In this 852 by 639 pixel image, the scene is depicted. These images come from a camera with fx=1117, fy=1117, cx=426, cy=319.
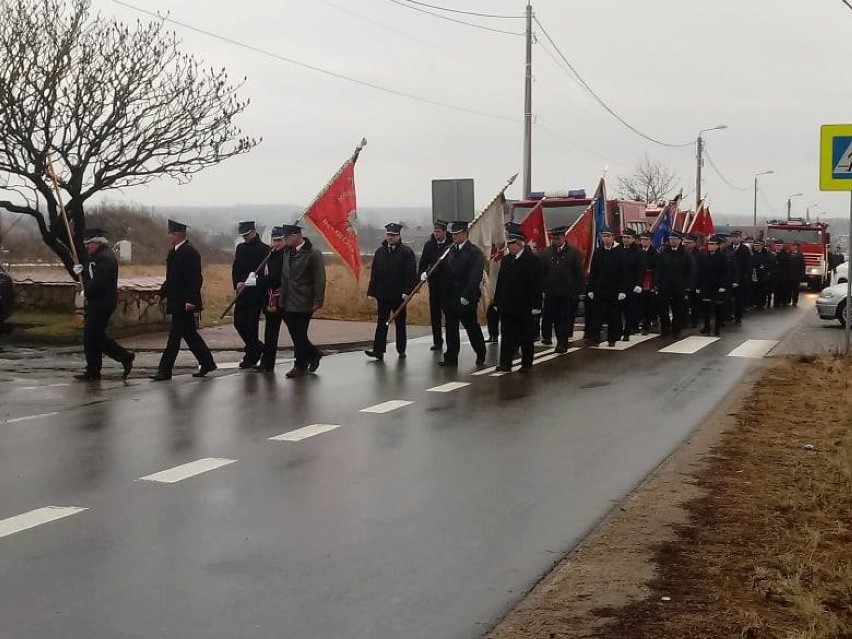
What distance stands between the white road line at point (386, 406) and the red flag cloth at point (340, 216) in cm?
549

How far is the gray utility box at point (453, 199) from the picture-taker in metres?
20.6

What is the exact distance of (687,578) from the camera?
543cm

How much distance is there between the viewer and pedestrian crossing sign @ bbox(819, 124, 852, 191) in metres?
14.8

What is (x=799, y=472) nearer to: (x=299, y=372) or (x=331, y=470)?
(x=331, y=470)

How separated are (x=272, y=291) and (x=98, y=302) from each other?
7.28ft

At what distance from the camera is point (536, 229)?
19391 millimetres

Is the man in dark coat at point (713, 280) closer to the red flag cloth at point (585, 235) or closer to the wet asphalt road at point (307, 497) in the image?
the red flag cloth at point (585, 235)

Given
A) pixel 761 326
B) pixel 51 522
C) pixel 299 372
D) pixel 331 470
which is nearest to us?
pixel 51 522

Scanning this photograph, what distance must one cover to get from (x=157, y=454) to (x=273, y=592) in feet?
11.4

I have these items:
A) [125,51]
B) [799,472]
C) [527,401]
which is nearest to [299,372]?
[527,401]

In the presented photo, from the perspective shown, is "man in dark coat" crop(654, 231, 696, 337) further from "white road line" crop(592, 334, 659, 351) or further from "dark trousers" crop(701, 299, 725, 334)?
"dark trousers" crop(701, 299, 725, 334)

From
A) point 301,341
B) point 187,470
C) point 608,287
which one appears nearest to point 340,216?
point 301,341

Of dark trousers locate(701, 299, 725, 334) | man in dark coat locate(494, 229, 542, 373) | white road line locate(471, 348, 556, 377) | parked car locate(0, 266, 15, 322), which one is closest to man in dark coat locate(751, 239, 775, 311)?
dark trousers locate(701, 299, 725, 334)

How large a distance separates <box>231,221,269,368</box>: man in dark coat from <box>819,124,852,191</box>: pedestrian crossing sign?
7468 mm
